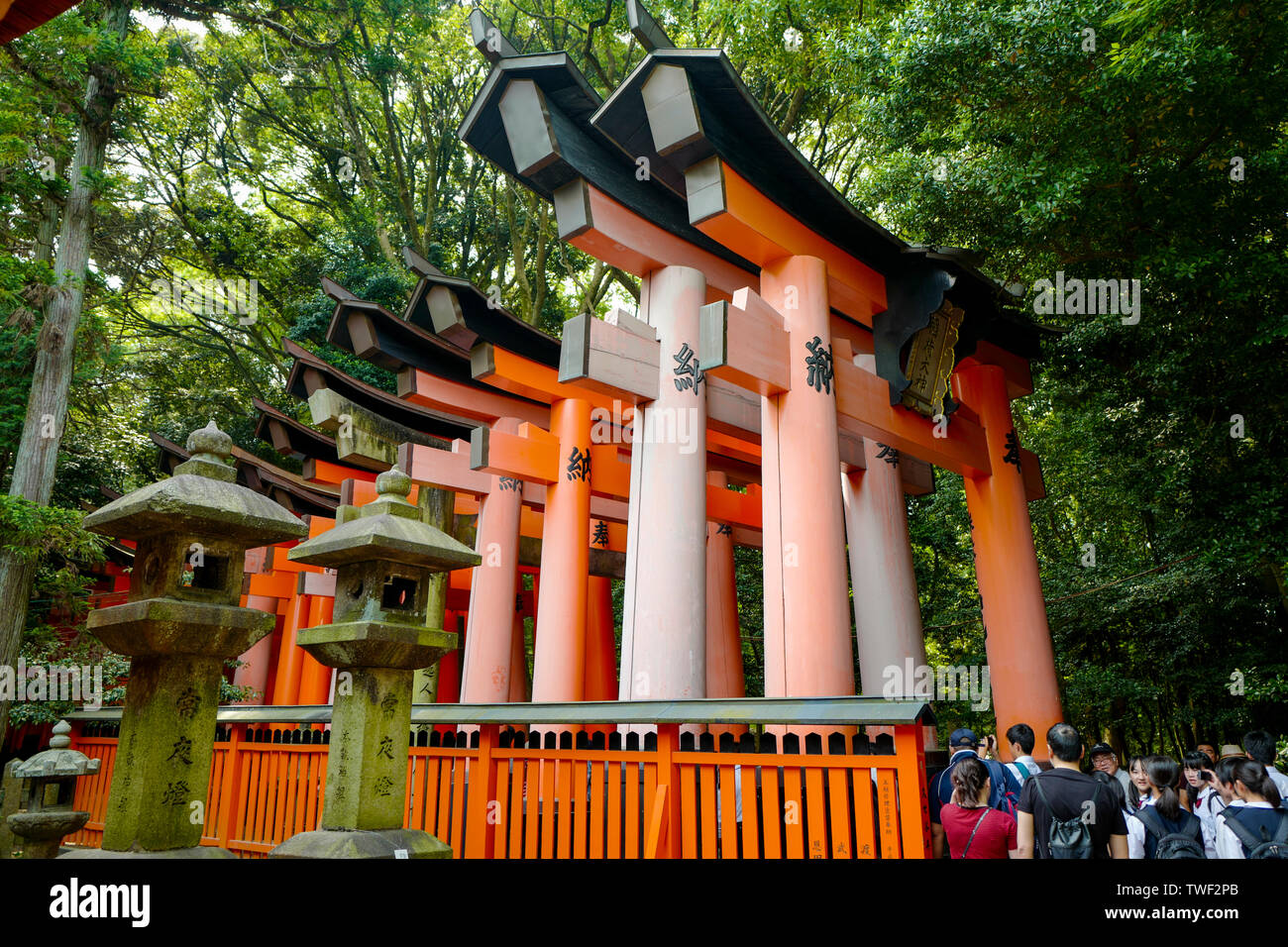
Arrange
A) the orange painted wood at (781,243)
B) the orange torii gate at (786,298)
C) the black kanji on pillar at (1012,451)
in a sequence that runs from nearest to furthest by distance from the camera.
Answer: the orange torii gate at (786,298), the orange painted wood at (781,243), the black kanji on pillar at (1012,451)

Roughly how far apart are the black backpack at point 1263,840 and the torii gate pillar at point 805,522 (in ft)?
8.27

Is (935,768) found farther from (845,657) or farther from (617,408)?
(617,408)

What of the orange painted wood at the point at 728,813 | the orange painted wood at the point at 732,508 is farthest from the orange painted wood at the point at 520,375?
the orange painted wood at the point at 728,813

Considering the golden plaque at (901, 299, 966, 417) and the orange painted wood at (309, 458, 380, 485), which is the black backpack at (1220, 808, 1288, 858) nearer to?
the golden plaque at (901, 299, 966, 417)

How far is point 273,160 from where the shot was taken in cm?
1997

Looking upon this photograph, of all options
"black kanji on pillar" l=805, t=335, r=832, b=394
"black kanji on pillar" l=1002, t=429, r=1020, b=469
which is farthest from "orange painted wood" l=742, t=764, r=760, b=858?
"black kanji on pillar" l=1002, t=429, r=1020, b=469

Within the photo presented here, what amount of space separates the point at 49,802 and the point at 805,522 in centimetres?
588

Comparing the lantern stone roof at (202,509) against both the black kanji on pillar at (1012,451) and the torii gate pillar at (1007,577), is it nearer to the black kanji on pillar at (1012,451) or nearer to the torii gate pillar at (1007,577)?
the torii gate pillar at (1007,577)

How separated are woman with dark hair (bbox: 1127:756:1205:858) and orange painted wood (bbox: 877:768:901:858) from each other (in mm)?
1560

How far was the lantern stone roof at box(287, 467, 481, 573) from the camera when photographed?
459 centimetres

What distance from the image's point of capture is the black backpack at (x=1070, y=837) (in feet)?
12.4

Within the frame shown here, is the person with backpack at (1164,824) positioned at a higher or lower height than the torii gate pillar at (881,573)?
lower

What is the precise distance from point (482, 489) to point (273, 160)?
14127 millimetres

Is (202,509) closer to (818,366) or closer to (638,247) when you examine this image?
(638,247)
